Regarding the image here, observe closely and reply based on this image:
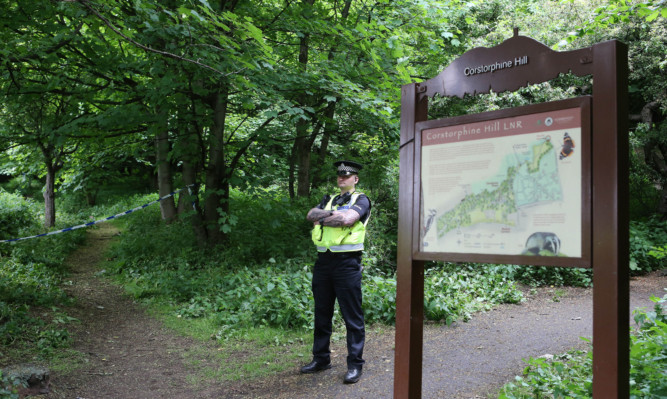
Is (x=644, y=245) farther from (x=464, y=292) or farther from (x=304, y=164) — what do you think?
(x=304, y=164)

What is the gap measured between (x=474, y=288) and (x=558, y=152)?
6120mm

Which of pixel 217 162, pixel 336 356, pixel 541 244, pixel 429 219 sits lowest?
pixel 336 356

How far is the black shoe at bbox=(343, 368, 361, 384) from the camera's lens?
4.49m

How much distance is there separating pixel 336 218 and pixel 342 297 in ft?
2.73

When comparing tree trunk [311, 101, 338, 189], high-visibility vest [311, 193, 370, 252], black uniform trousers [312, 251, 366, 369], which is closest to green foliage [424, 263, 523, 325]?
black uniform trousers [312, 251, 366, 369]

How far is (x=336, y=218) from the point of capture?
447cm

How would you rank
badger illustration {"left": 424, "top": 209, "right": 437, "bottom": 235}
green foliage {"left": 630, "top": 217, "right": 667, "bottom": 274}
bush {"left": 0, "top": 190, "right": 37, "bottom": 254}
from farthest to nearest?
bush {"left": 0, "top": 190, "right": 37, "bottom": 254} → green foliage {"left": 630, "top": 217, "right": 667, "bottom": 274} → badger illustration {"left": 424, "top": 209, "right": 437, "bottom": 235}

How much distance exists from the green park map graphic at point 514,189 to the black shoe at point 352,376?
2.48 metres

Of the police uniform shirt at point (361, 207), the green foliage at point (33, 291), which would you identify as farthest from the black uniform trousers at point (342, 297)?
the green foliage at point (33, 291)

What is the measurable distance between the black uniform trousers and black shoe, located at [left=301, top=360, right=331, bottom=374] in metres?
0.04

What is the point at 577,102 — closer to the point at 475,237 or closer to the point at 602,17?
the point at 475,237

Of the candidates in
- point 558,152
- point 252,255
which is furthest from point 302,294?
point 558,152

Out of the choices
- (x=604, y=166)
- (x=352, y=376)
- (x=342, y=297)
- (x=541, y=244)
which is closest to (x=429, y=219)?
(x=541, y=244)

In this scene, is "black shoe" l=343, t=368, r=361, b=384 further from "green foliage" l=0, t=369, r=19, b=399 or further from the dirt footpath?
"green foliage" l=0, t=369, r=19, b=399
